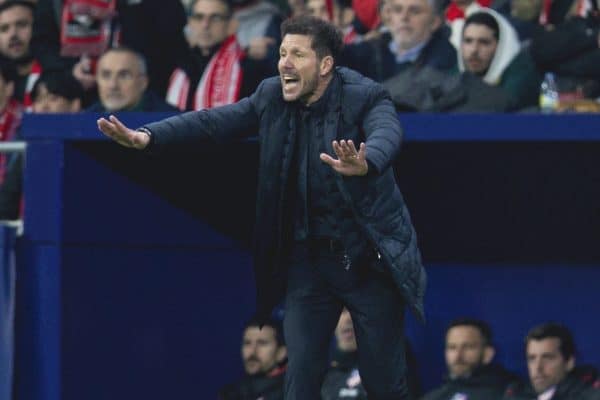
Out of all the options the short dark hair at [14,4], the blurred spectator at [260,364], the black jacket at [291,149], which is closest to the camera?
the black jacket at [291,149]

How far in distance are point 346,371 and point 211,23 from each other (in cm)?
234

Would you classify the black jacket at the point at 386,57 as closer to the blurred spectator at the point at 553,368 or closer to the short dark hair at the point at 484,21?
the short dark hair at the point at 484,21

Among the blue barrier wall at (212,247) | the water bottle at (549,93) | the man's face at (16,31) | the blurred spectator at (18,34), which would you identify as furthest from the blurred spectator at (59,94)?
the water bottle at (549,93)

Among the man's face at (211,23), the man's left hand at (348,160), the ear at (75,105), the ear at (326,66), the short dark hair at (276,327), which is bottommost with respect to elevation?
the short dark hair at (276,327)

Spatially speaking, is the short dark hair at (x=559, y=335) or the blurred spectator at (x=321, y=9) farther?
the blurred spectator at (x=321, y=9)

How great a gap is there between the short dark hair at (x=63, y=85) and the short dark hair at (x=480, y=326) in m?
2.74

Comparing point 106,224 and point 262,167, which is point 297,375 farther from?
point 106,224

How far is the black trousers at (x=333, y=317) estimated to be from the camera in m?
6.36

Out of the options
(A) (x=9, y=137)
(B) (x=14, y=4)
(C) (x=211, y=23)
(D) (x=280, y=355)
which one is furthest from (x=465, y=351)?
(B) (x=14, y=4)

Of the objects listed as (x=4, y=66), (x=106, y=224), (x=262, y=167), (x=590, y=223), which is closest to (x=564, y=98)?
(x=590, y=223)

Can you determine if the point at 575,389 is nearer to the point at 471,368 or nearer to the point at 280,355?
the point at 471,368

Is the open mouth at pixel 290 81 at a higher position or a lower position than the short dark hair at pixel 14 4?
lower

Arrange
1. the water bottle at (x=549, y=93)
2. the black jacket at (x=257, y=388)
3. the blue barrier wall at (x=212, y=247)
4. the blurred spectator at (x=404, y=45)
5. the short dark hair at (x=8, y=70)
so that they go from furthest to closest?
the short dark hair at (x=8, y=70)
the blurred spectator at (x=404, y=45)
the black jacket at (x=257, y=388)
the water bottle at (x=549, y=93)
the blue barrier wall at (x=212, y=247)

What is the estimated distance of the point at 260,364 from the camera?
9.44m
